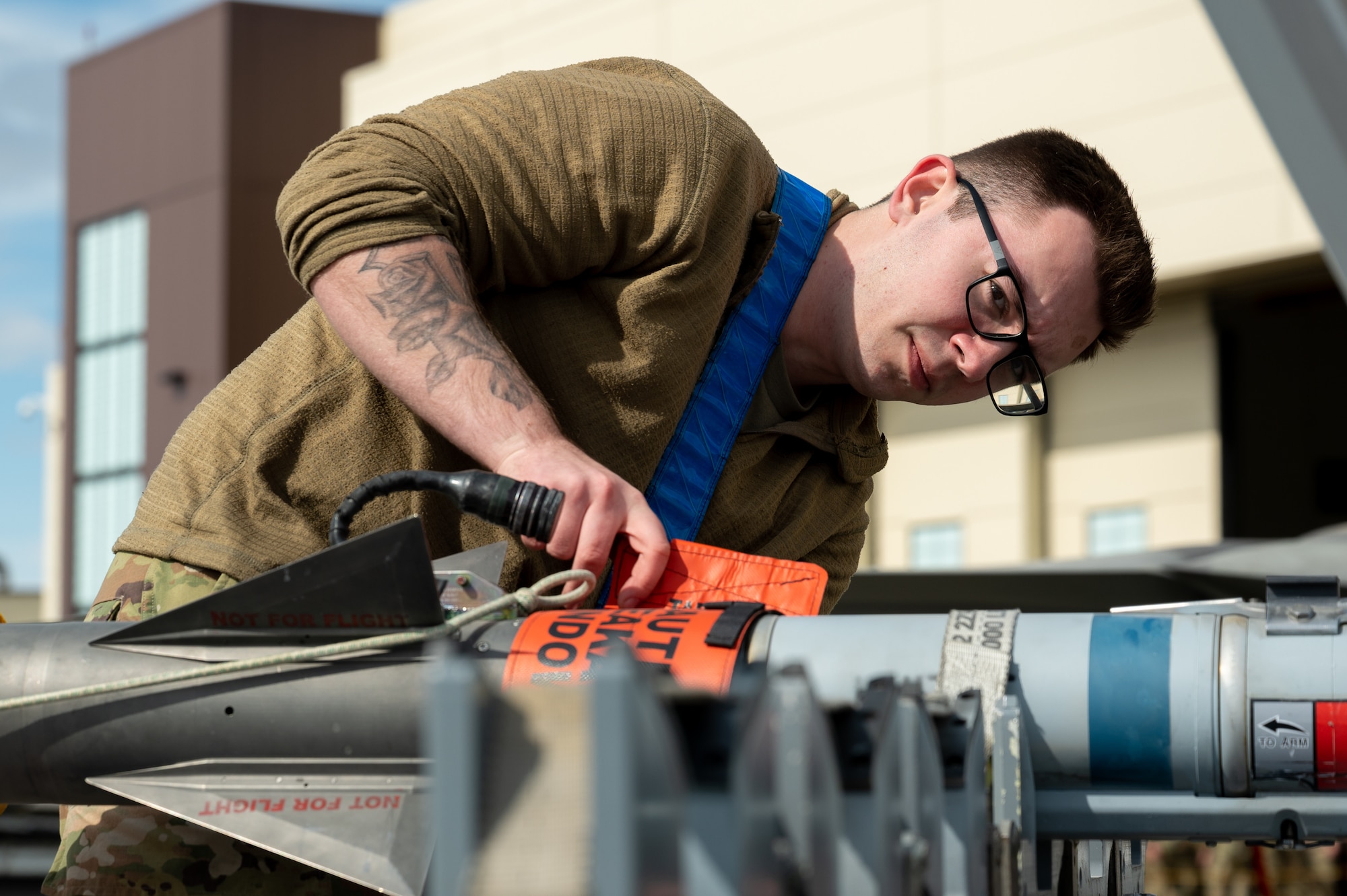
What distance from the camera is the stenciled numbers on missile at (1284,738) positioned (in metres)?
1.33

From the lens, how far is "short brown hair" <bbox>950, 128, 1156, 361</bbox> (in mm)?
2283

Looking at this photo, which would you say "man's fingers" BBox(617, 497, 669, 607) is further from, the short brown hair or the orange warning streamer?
the short brown hair

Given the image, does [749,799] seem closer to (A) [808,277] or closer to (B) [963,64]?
(A) [808,277]

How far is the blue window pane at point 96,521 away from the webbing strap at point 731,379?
15.6 meters

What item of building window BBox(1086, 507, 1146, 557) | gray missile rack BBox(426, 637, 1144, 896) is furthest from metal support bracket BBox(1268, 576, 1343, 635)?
building window BBox(1086, 507, 1146, 557)

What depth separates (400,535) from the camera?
1.39 m

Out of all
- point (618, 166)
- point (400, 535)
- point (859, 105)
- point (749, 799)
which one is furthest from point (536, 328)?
point (859, 105)

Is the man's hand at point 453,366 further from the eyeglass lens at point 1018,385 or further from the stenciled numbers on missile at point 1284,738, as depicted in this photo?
the eyeglass lens at point 1018,385

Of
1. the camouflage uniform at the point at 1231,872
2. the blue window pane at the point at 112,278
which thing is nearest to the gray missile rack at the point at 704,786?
the camouflage uniform at the point at 1231,872

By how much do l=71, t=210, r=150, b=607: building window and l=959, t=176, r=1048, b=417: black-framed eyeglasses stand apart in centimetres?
1551

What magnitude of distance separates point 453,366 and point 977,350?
950 mm

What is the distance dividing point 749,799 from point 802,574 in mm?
1029

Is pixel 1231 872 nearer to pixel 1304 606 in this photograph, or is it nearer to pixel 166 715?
pixel 1304 606

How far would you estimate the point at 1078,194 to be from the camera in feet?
7.49
